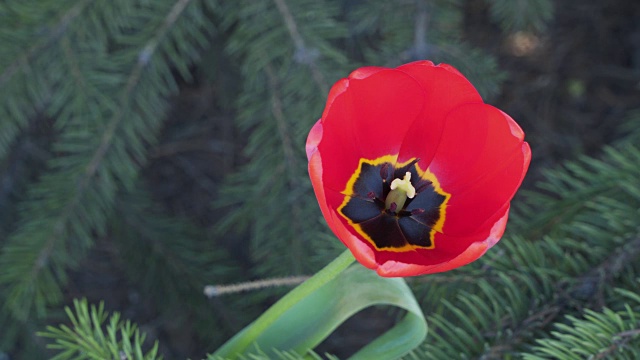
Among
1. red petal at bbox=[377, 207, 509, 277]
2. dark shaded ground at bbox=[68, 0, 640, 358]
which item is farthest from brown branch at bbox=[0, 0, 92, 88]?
dark shaded ground at bbox=[68, 0, 640, 358]

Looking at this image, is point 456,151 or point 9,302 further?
point 9,302

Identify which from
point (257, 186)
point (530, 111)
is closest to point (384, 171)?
point (257, 186)

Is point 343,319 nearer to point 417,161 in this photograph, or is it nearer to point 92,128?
point 417,161

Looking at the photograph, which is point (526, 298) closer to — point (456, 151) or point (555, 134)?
point (456, 151)

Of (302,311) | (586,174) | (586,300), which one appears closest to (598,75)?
(586,174)

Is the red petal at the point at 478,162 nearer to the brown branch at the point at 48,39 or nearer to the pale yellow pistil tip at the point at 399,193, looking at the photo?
the pale yellow pistil tip at the point at 399,193
